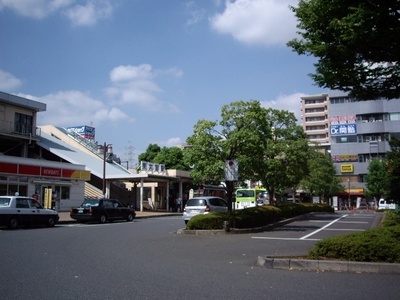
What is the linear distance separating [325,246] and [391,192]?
1535cm

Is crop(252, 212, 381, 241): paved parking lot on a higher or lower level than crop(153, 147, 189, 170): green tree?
lower

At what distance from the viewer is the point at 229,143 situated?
62.3 feet

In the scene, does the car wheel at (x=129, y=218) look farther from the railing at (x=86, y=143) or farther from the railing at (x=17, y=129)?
A: the railing at (x=86, y=143)

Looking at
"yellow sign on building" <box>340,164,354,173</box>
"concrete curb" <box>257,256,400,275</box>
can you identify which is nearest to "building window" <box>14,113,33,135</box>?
"concrete curb" <box>257,256,400,275</box>

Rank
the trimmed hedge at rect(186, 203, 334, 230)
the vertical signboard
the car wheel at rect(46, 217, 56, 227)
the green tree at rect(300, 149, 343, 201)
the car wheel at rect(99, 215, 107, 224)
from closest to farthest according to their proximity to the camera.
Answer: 1. the vertical signboard
2. the trimmed hedge at rect(186, 203, 334, 230)
3. the car wheel at rect(46, 217, 56, 227)
4. the car wheel at rect(99, 215, 107, 224)
5. the green tree at rect(300, 149, 343, 201)

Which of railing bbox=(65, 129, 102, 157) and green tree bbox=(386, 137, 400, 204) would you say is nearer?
green tree bbox=(386, 137, 400, 204)

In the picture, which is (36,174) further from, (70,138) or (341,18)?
(341,18)

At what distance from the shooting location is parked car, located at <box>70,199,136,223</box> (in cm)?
2558

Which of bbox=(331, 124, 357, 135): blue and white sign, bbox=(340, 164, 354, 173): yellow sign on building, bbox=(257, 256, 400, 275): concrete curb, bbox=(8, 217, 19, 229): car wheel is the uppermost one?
bbox=(331, 124, 357, 135): blue and white sign

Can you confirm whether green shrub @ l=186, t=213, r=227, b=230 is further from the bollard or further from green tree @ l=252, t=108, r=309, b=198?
green tree @ l=252, t=108, r=309, b=198

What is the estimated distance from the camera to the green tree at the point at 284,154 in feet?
98.2

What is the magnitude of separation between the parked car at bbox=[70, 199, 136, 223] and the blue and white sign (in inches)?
2310

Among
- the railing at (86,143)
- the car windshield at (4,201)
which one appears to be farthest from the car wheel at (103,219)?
the railing at (86,143)

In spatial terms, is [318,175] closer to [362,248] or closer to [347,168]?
[347,168]
